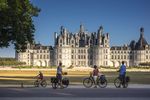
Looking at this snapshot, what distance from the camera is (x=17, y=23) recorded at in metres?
Answer: 33.4

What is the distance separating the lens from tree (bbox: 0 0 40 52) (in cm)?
3238

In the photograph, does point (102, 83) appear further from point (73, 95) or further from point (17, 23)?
point (17, 23)

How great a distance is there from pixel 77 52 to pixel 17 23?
454 feet

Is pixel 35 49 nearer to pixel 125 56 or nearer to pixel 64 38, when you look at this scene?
pixel 64 38

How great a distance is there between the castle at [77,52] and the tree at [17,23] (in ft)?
430

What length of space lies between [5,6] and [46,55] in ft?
473

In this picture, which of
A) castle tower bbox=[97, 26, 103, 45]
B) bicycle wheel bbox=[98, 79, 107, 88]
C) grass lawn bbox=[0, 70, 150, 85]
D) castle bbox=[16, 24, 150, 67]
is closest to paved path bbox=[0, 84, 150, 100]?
bicycle wheel bbox=[98, 79, 107, 88]

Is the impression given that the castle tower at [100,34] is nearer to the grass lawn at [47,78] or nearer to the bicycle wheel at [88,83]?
the grass lawn at [47,78]

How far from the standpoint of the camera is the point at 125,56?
17875 centimetres

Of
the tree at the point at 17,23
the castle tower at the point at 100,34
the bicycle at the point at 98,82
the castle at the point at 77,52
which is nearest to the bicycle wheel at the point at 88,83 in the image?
the bicycle at the point at 98,82

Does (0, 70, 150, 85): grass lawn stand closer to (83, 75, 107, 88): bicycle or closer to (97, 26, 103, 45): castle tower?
(83, 75, 107, 88): bicycle

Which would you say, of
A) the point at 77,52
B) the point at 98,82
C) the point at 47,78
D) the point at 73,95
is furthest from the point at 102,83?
the point at 77,52

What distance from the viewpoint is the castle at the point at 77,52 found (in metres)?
171

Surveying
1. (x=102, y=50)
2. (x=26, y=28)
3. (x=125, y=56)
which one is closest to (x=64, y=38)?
(x=102, y=50)
